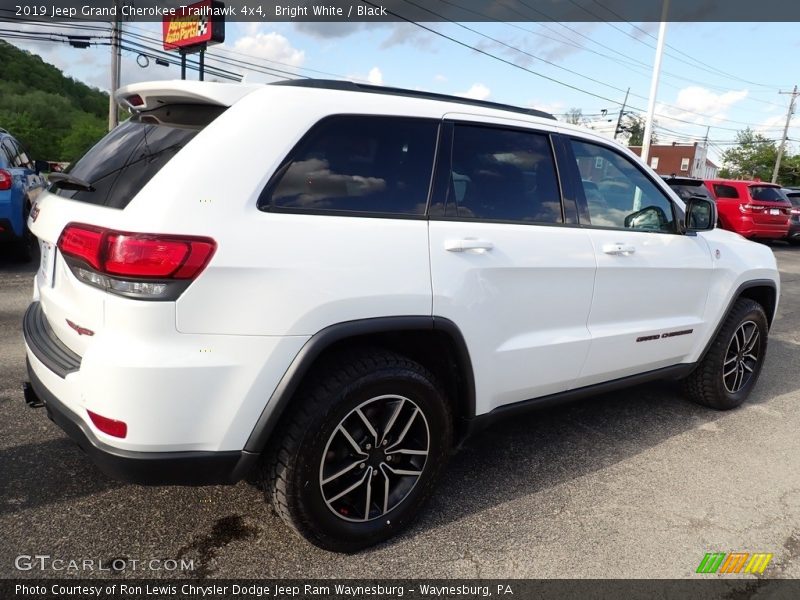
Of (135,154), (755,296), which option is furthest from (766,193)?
(135,154)

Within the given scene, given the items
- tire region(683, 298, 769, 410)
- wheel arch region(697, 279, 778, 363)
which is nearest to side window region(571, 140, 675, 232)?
wheel arch region(697, 279, 778, 363)

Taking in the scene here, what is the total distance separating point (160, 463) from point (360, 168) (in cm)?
133

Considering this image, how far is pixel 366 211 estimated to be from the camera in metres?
2.39

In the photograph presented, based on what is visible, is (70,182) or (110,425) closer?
(110,425)

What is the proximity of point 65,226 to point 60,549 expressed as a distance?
126cm

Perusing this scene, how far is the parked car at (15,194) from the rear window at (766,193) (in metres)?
16.2

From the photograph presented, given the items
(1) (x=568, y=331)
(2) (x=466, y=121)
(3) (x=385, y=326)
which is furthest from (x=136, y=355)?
(1) (x=568, y=331)

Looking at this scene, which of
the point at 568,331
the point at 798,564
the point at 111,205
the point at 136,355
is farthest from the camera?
the point at 568,331

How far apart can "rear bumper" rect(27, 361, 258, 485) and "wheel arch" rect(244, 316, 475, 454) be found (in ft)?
0.28

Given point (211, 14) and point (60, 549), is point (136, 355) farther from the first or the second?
point (211, 14)

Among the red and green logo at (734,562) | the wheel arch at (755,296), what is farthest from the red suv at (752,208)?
the red and green logo at (734,562)

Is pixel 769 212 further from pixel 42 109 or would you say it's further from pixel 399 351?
pixel 42 109

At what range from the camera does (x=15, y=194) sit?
7.01m

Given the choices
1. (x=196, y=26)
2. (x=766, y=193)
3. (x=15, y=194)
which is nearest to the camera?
(x=15, y=194)
